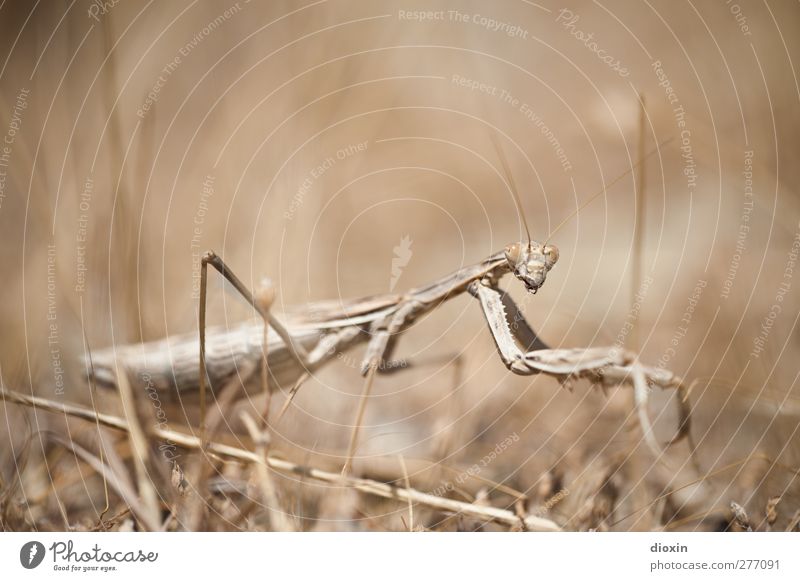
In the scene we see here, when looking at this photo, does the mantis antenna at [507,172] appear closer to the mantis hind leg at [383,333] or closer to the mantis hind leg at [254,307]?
the mantis hind leg at [383,333]

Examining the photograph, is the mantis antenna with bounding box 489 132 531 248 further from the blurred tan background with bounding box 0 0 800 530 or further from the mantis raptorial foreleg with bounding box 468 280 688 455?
the mantis raptorial foreleg with bounding box 468 280 688 455

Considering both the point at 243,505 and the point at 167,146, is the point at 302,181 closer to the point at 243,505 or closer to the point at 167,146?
the point at 167,146

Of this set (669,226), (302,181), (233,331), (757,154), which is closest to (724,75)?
(757,154)

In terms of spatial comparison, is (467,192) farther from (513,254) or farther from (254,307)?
(254,307)
